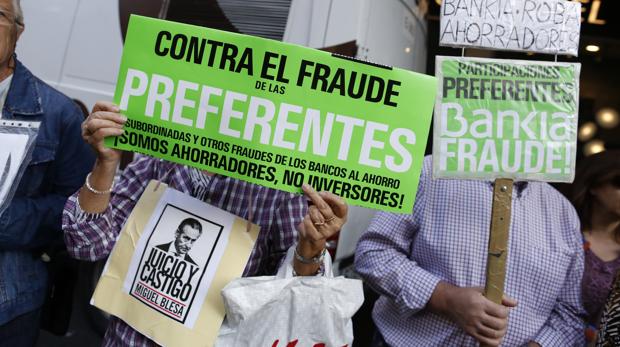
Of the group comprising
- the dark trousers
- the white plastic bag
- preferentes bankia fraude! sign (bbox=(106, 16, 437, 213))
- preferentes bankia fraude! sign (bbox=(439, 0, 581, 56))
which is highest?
preferentes bankia fraude! sign (bbox=(439, 0, 581, 56))

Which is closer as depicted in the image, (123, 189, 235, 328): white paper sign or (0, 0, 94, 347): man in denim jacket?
(123, 189, 235, 328): white paper sign

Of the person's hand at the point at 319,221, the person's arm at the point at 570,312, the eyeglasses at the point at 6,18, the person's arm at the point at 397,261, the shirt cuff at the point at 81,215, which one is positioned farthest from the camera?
the person's arm at the point at 570,312

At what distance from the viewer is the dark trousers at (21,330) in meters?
2.12

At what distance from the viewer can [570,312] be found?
234 cm

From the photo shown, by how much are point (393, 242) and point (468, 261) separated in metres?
0.27

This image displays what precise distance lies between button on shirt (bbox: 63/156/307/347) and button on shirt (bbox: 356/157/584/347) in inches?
22.4

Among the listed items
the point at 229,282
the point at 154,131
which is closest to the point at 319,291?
the point at 229,282

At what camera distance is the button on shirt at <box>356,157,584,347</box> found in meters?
2.17

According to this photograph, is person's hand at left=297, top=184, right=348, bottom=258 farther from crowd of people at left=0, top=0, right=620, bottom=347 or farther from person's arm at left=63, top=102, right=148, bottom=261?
person's arm at left=63, top=102, right=148, bottom=261

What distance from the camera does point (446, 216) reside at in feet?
7.27

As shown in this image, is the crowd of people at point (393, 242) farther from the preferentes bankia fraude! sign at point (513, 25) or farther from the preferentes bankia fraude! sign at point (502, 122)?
the preferentes bankia fraude! sign at point (513, 25)

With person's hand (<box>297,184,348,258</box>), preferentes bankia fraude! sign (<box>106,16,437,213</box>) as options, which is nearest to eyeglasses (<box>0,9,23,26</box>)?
preferentes bankia fraude! sign (<box>106,16,437,213</box>)

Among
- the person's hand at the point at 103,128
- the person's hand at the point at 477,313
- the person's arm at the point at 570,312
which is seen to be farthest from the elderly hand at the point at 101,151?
the person's arm at the point at 570,312

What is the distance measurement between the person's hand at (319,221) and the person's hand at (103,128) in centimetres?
51
